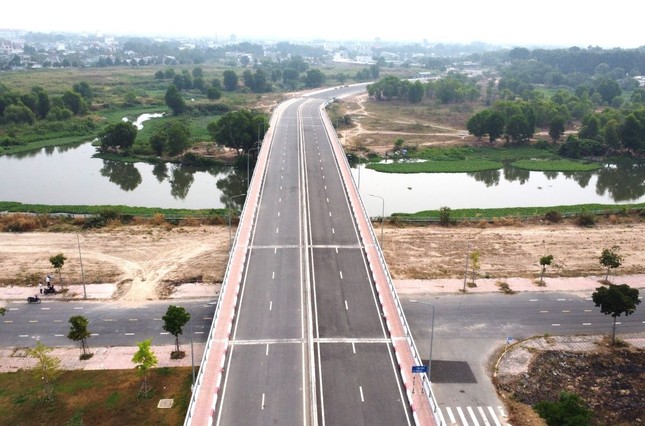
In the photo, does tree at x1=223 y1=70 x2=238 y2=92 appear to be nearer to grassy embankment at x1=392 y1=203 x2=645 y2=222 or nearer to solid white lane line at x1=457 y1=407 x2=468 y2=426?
grassy embankment at x1=392 y1=203 x2=645 y2=222

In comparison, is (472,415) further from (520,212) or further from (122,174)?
(122,174)

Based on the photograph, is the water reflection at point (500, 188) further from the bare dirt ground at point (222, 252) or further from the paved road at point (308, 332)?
the paved road at point (308, 332)

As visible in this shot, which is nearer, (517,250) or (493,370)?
(493,370)

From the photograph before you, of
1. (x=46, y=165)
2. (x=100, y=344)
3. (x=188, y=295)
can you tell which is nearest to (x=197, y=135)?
(x=46, y=165)

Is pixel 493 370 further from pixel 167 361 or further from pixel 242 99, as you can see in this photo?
pixel 242 99

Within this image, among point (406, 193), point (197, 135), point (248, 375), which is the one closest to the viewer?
point (248, 375)

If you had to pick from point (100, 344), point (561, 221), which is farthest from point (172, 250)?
point (561, 221)

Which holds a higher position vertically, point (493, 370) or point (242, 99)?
point (242, 99)

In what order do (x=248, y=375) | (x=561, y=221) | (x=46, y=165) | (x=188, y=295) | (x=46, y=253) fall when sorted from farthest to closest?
(x=46, y=165)
(x=561, y=221)
(x=46, y=253)
(x=188, y=295)
(x=248, y=375)

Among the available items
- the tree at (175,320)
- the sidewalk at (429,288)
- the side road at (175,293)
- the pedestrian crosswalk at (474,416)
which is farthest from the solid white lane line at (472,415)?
the tree at (175,320)

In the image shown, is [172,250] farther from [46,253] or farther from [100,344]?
[100,344]
